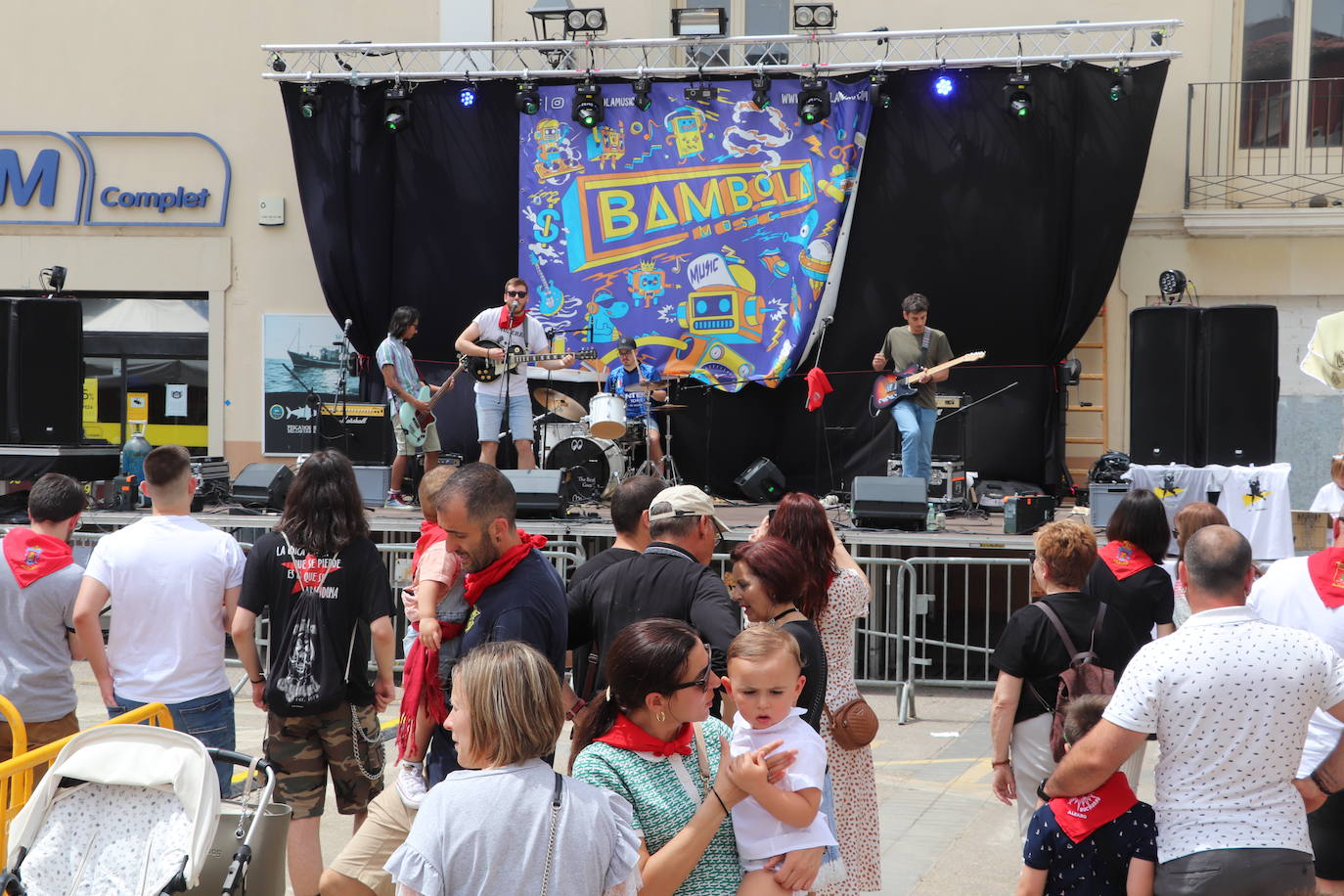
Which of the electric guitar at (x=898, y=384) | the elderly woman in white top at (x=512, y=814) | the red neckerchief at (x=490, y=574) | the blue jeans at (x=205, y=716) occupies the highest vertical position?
the electric guitar at (x=898, y=384)

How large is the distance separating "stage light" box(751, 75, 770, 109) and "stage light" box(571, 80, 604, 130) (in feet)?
4.86

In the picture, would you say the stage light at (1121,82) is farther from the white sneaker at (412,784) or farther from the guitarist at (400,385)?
the white sneaker at (412,784)

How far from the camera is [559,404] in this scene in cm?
1319

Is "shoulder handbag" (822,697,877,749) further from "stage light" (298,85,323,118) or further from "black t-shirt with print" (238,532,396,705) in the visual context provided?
"stage light" (298,85,323,118)

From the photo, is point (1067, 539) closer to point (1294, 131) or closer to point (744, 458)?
point (744, 458)

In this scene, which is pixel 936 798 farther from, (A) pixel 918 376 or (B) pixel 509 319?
(B) pixel 509 319

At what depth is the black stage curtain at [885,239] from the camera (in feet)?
40.2

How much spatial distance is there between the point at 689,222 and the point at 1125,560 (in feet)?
27.5

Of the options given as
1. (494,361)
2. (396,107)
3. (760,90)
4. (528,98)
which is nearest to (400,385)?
(494,361)

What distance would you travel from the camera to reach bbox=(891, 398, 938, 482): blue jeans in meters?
11.2

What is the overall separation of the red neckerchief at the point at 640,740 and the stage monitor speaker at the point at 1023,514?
7.02 metres

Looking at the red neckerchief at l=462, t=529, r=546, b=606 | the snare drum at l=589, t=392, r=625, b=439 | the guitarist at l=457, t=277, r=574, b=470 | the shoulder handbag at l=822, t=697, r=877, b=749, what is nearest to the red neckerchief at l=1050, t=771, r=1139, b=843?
the shoulder handbag at l=822, t=697, r=877, b=749

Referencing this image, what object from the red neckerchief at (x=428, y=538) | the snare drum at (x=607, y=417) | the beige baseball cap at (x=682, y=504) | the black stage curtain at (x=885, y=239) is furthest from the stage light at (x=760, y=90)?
the beige baseball cap at (x=682, y=504)

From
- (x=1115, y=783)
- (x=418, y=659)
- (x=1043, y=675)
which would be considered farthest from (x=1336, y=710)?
(x=418, y=659)
